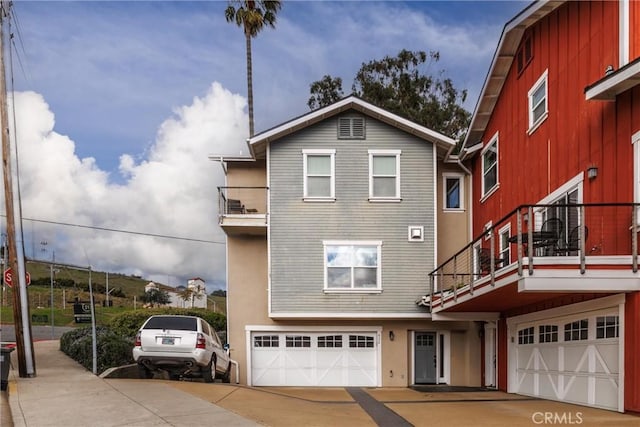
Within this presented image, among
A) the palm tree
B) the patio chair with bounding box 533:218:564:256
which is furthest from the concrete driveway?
the palm tree

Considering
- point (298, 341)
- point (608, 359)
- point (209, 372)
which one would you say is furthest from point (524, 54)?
point (209, 372)

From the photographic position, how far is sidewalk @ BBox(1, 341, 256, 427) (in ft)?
33.0

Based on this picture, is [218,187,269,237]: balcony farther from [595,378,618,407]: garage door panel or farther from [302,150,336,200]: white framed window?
[595,378,618,407]: garage door panel

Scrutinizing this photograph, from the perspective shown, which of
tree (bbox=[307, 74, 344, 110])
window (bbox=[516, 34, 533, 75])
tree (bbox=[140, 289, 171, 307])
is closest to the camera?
window (bbox=[516, 34, 533, 75])

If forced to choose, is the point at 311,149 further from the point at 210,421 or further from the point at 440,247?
the point at 210,421

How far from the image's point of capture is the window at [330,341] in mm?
21203

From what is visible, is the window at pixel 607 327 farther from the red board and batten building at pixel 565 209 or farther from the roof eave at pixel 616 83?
the roof eave at pixel 616 83

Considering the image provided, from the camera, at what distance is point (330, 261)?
66.7 ft

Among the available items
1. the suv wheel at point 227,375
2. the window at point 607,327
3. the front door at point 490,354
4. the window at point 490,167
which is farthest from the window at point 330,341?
the window at point 607,327

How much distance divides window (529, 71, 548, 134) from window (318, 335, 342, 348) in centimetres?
936

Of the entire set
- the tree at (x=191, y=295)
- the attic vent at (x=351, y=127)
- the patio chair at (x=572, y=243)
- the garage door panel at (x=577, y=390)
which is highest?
the attic vent at (x=351, y=127)

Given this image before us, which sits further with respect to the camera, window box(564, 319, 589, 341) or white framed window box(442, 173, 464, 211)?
white framed window box(442, 173, 464, 211)

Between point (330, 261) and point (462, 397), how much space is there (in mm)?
6068

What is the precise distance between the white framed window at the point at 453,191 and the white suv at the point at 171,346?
10391mm
